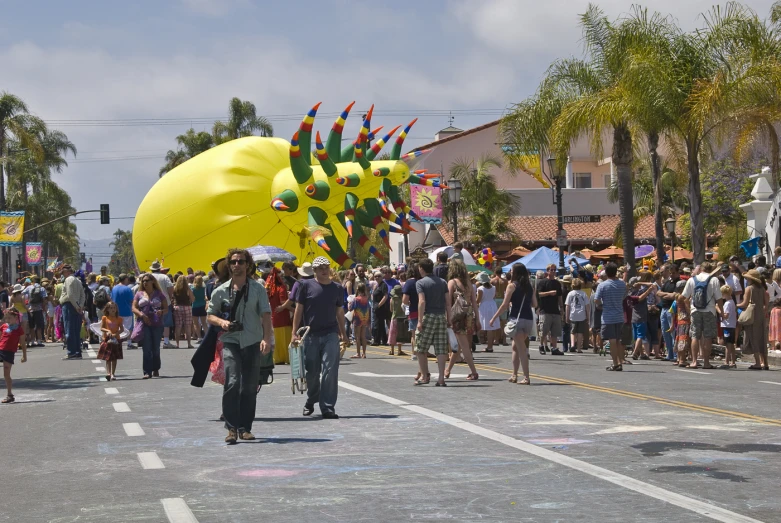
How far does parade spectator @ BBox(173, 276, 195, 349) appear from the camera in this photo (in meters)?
27.0

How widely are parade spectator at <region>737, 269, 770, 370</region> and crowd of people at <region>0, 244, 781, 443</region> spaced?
24mm

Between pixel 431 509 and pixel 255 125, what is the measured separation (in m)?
66.7

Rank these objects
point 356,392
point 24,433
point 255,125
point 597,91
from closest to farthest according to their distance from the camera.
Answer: point 24,433
point 356,392
point 597,91
point 255,125

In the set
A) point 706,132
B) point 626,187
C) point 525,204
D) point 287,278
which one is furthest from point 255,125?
point 287,278

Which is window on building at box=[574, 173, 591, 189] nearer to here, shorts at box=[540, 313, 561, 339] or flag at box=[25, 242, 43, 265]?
flag at box=[25, 242, 43, 265]

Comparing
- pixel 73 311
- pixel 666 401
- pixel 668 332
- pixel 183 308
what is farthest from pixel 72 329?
pixel 666 401

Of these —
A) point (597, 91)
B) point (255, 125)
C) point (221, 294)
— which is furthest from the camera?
point (255, 125)

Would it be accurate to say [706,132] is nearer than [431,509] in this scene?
No

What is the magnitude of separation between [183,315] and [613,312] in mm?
12774

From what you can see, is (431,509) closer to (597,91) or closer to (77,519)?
(77,519)

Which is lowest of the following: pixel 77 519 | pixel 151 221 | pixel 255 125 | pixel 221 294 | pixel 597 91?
pixel 77 519

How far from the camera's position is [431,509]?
23.0 feet

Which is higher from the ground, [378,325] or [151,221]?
[151,221]

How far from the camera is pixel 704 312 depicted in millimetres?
19547
